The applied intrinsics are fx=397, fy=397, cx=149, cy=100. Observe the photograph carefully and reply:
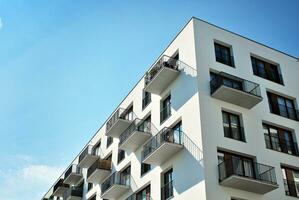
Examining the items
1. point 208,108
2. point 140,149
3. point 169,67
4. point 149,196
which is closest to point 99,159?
point 140,149

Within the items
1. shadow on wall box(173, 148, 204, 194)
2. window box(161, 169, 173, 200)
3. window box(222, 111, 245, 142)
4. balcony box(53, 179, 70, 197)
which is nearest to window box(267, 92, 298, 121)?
window box(222, 111, 245, 142)

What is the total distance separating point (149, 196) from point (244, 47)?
1262 cm

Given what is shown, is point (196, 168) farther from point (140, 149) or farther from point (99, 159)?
point (99, 159)

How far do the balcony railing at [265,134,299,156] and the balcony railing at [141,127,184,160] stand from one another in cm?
558

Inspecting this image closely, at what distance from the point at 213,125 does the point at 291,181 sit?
5997 mm

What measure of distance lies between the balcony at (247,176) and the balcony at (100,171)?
600 inches

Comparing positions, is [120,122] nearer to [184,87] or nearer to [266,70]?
[184,87]

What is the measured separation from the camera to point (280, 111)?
90.2 feet

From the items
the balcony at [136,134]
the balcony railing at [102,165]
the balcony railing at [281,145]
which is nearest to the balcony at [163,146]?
the balcony at [136,134]

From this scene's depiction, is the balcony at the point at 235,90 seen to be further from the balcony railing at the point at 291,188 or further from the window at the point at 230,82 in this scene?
the balcony railing at the point at 291,188

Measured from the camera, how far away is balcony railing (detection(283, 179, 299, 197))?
2359 cm

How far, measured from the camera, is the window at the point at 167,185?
24.4 m

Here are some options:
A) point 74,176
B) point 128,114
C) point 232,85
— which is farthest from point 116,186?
point 74,176

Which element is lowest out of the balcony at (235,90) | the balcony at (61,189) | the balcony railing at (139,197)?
the balcony railing at (139,197)
